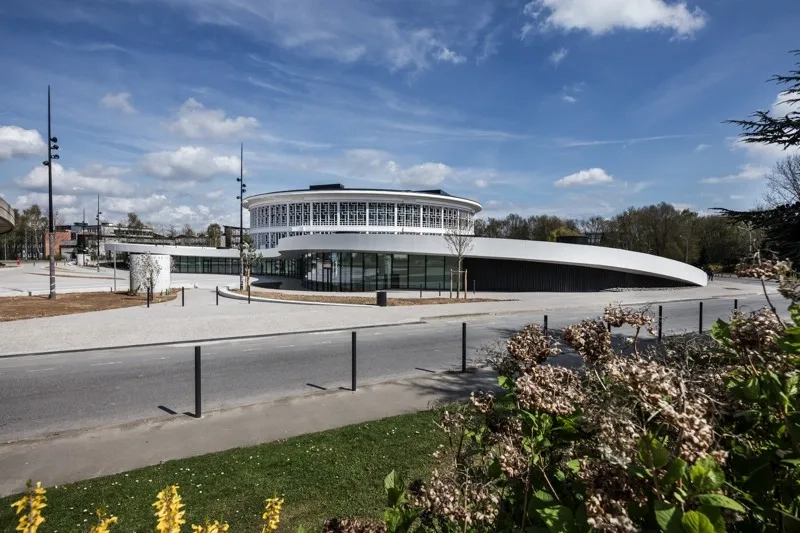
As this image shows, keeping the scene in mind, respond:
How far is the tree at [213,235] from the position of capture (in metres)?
115

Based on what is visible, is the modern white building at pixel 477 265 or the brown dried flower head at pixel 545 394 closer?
the brown dried flower head at pixel 545 394

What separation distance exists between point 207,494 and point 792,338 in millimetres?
5315

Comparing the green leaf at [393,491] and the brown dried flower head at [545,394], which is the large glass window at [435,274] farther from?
the green leaf at [393,491]

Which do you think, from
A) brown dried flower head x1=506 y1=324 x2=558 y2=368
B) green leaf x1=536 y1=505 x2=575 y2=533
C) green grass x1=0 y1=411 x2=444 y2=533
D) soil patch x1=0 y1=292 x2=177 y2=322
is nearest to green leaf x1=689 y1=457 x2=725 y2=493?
green leaf x1=536 y1=505 x2=575 y2=533

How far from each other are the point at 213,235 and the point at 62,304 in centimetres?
9962

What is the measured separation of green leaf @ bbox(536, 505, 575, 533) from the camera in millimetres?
1468

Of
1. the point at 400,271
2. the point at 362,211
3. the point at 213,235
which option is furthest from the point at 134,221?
the point at 400,271

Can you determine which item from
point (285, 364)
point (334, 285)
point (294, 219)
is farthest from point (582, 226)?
point (285, 364)

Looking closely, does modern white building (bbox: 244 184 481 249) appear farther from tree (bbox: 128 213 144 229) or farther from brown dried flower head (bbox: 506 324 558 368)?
tree (bbox: 128 213 144 229)

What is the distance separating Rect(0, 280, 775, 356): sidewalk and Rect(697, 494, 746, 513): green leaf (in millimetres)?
16004

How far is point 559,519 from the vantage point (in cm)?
149

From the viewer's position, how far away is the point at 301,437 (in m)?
6.68

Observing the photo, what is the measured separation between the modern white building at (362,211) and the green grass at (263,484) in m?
57.1

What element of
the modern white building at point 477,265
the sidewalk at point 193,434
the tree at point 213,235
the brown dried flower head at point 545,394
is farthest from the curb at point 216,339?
the tree at point 213,235
